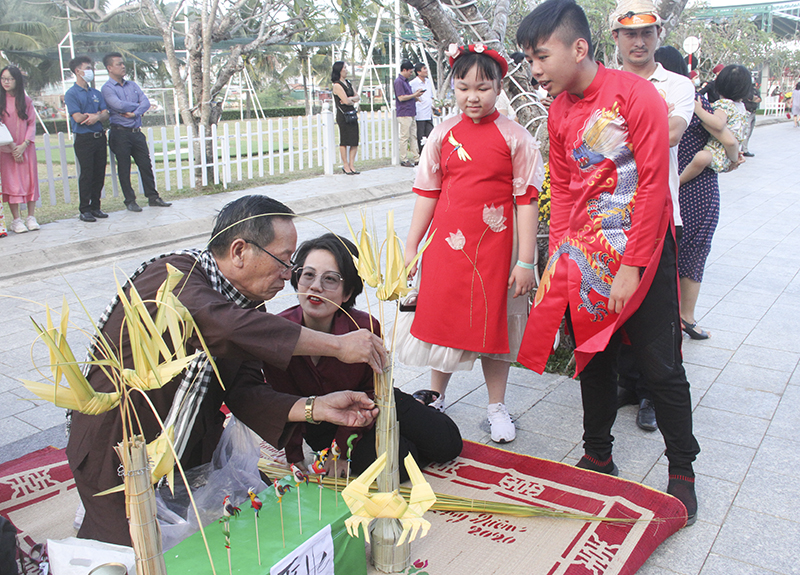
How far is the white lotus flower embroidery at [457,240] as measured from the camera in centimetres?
264

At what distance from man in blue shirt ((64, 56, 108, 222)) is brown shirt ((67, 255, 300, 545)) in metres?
5.86

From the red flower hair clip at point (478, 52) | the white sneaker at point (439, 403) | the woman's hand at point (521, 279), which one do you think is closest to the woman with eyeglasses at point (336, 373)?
the white sneaker at point (439, 403)

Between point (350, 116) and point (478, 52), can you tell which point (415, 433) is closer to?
point (478, 52)

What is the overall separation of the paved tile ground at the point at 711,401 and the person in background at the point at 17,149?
37 centimetres

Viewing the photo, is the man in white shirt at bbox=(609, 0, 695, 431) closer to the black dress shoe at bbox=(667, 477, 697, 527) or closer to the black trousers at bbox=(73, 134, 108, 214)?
the black dress shoe at bbox=(667, 477, 697, 527)

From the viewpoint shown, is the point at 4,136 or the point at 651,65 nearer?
the point at 651,65

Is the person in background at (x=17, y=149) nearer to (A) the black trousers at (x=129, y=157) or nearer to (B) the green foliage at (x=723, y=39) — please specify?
(A) the black trousers at (x=129, y=157)

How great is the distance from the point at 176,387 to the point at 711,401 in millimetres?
2418

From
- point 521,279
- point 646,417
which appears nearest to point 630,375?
point 646,417

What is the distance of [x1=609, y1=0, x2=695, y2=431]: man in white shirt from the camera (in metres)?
2.55

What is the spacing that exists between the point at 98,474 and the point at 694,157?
317 cm

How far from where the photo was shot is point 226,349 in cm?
171

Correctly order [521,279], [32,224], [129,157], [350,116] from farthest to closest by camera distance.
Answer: [350,116], [129,157], [32,224], [521,279]

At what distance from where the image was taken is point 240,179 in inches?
383
